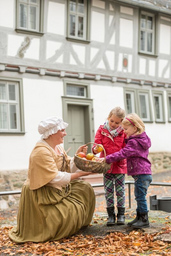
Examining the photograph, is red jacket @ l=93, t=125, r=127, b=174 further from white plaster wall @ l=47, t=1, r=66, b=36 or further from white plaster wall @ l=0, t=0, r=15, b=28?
white plaster wall @ l=47, t=1, r=66, b=36

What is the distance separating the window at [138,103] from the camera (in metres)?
16.8

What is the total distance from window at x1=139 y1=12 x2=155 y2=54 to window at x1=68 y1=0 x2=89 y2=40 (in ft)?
8.98

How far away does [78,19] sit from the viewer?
15023 mm

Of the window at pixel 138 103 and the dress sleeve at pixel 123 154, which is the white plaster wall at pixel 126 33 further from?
the dress sleeve at pixel 123 154

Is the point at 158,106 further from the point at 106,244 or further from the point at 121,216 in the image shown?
the point at 106,244

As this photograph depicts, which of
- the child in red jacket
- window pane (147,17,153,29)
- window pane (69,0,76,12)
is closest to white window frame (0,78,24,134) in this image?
window pane (69,0,76,12)

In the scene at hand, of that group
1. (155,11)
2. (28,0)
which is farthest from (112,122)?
(155,11)

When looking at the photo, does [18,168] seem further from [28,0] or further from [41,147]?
[41,147]

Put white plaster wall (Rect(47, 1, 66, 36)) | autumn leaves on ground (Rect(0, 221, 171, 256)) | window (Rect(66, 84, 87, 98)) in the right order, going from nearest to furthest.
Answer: autumn leaves on ground (Rect(0, 221, 171, 256)) → white plaster wall (Rect(47, 1, 66, 36)) → window (Rect(66, 84, 87, 98))

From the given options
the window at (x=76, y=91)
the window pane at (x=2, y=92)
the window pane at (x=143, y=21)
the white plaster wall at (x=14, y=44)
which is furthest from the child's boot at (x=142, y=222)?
the window pane at (x=143, y=21)

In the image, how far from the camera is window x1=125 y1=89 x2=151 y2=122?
16.8m

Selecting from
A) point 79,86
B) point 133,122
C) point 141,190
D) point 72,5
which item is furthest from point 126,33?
point 141,190

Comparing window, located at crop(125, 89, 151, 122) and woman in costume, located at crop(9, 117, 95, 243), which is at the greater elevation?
window, located at crop(125, 89, 151, 122)

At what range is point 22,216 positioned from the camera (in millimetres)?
6203
